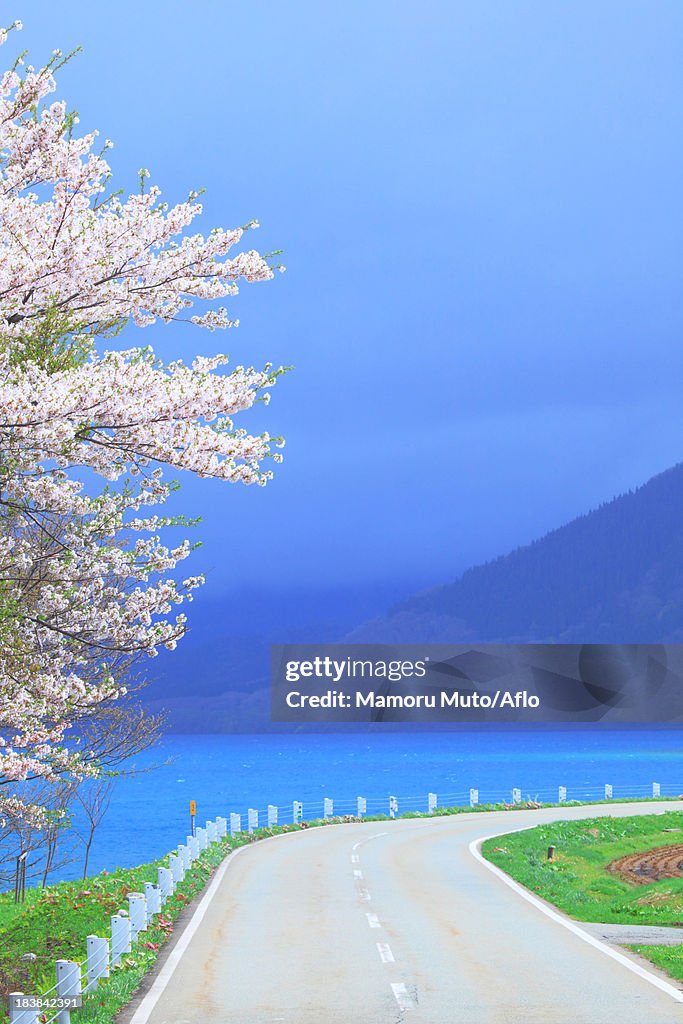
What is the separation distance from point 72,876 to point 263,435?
88654 millimetres

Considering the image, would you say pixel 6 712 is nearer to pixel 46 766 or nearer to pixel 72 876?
pixel 46 766

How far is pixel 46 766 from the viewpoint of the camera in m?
13.2

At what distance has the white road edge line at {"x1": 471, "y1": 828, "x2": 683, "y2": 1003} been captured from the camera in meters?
15.3

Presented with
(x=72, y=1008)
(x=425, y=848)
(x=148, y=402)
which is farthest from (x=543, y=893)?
(x=148, y=402)

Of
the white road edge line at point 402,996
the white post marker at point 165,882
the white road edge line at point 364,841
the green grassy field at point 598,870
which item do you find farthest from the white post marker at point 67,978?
the white road edge line at point 364,841

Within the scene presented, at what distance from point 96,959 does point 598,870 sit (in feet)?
80.1

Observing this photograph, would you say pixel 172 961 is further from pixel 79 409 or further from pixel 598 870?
pixel 598 870

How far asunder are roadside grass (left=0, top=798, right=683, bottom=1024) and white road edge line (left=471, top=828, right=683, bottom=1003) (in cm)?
63

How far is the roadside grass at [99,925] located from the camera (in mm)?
15141

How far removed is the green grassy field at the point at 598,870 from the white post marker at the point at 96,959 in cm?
787

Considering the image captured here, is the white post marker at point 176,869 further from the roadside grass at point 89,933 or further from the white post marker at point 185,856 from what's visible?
the white post marker at point 185,856

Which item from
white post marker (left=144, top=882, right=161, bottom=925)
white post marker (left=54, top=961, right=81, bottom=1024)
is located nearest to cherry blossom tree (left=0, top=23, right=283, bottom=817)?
white post marker (left=54, top=961, right=81, bottom=1024)

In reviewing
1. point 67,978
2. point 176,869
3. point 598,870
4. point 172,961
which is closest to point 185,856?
point 176,869

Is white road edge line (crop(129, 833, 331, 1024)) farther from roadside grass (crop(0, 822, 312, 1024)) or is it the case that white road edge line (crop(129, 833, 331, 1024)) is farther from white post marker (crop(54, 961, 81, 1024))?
white post marker (crop(54, 961, 81, 1024))
